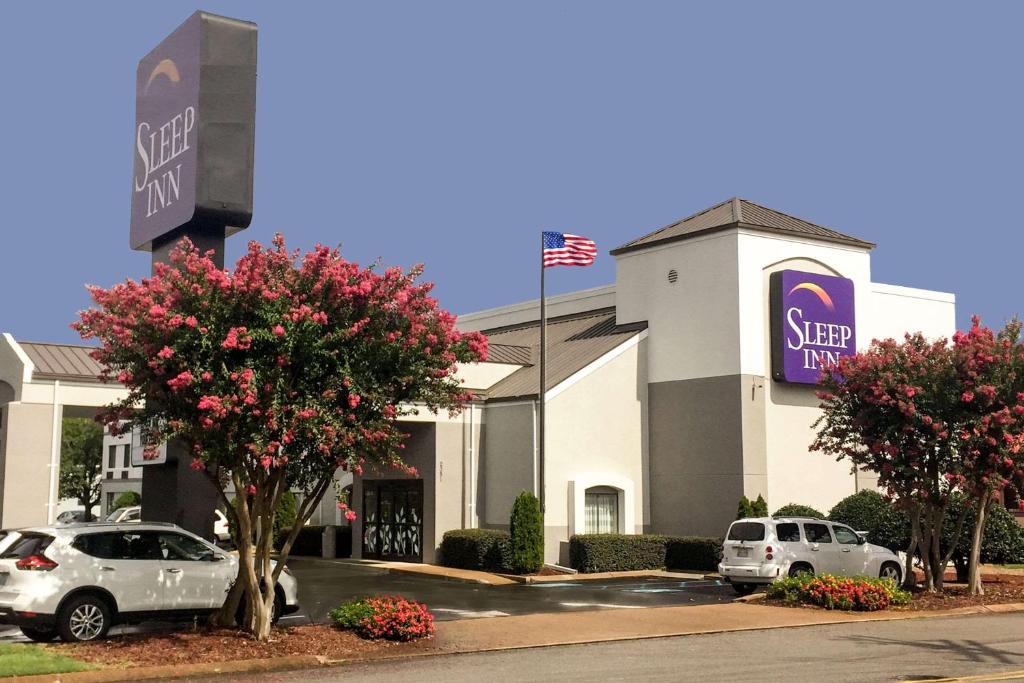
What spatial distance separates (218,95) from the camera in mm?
21688

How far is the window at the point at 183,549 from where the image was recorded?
16.0 m

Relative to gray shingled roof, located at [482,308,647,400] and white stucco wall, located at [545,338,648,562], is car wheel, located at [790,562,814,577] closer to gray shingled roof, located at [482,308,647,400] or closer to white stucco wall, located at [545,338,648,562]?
white stucco wall, located at [545,338,648,562]

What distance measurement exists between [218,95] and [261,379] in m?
9.59

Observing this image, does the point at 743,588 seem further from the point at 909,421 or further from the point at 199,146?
the point at 199,146

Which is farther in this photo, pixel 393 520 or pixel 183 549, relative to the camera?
pixel 393 520

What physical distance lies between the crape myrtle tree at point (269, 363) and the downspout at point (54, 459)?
516 inches

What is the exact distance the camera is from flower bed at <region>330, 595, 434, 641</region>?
15484 millimetres

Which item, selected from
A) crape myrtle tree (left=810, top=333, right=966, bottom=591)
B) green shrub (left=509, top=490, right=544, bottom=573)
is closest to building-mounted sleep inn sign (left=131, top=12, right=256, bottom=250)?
green shrub (left=509, top=490, right=544, bottom=573)

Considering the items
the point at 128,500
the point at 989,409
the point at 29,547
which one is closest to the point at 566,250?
the point at 989,409

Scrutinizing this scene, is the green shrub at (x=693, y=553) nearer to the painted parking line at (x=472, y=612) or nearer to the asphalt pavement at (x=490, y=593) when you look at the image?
the asphalt pavement at (x=490, y=593)

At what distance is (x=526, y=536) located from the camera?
2905 centimetres

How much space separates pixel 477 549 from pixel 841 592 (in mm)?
12404

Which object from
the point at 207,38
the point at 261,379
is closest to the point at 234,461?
the point at 261,379

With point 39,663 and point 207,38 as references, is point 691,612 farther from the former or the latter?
point 207,38
